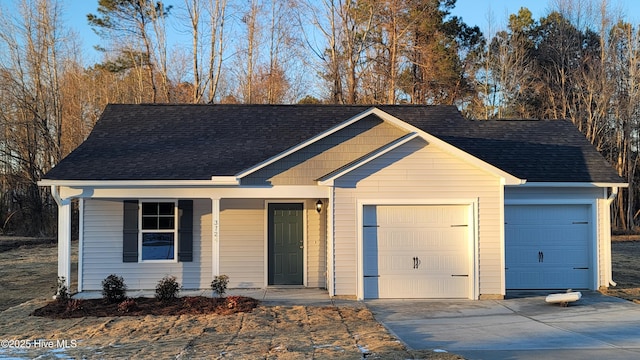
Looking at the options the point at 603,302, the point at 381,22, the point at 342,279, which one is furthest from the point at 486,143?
the point at 381,22

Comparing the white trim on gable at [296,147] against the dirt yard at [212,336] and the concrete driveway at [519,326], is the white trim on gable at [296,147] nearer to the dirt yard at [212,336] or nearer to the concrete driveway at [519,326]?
the dirt yard at [212,336]

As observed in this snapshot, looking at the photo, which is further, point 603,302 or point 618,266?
point 618,266

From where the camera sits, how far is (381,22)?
29.7m

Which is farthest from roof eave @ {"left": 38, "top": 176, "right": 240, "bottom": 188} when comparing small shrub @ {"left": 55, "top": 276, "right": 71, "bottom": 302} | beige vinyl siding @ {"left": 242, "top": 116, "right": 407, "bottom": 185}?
small shrub @ {"left": 55, "top": 276, "right": 71, "bottom": 302}

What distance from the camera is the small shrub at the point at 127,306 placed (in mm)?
9789

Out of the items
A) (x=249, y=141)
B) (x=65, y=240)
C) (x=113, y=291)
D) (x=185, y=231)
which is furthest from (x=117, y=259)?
(x=249, y=141)

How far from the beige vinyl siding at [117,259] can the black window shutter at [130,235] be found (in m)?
0.13

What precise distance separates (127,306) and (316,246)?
4572 mm

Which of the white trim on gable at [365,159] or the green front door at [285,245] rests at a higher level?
the white trim on gable at [365,159]

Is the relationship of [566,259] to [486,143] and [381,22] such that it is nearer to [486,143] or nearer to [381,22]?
[486,143]

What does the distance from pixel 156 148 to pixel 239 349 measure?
7.20 m

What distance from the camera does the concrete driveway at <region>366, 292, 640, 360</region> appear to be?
718cm

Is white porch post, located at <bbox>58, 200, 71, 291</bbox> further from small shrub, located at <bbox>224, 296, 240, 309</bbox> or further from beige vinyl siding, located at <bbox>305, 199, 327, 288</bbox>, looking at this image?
beige vinyl siding, located at <bbox>305, 199, 327, 288</bbox>

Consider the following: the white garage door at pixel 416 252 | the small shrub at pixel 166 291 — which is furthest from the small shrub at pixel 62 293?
the white garage door at pixel 416 252
